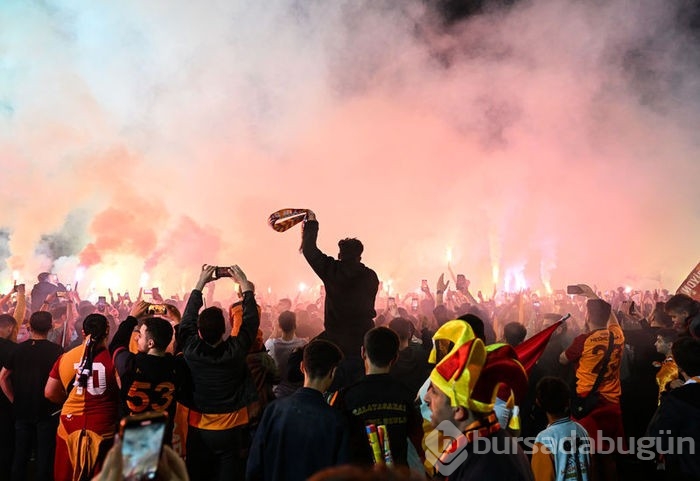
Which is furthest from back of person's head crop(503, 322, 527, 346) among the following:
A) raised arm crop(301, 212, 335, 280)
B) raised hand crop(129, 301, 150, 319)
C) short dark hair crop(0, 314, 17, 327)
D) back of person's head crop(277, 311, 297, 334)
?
short dark hair crop(0, 314, 17, 327)

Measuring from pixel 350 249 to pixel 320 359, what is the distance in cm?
166

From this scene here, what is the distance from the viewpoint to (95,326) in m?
4.71

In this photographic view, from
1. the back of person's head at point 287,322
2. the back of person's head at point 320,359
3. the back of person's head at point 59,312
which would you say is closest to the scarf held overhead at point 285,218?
the back of person's head at point 287,322

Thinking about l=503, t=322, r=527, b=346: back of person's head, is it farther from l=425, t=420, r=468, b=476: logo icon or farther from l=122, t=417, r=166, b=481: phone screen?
l=122, t=417, r=166, b=481: phone screen

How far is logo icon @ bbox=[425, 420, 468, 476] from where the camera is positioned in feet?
7.45

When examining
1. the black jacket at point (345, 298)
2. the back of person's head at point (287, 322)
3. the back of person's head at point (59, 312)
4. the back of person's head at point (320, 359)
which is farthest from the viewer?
the back of person's head at point (59, 312)

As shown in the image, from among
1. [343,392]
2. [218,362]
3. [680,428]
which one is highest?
[218,362]

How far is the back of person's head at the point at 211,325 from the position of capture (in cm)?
436

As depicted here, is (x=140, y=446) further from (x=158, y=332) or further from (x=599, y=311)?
(x=599, y=311)

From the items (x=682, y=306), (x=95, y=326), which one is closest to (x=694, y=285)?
(x=682, y=306)

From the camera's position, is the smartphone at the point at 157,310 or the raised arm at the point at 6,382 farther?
the raised arm at the point at 6,382

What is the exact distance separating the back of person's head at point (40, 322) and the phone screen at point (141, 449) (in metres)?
4.79

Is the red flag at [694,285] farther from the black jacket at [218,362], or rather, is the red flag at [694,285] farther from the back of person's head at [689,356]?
the black jacket at [218,362]

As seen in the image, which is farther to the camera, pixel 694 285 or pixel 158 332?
pixel 694 285
